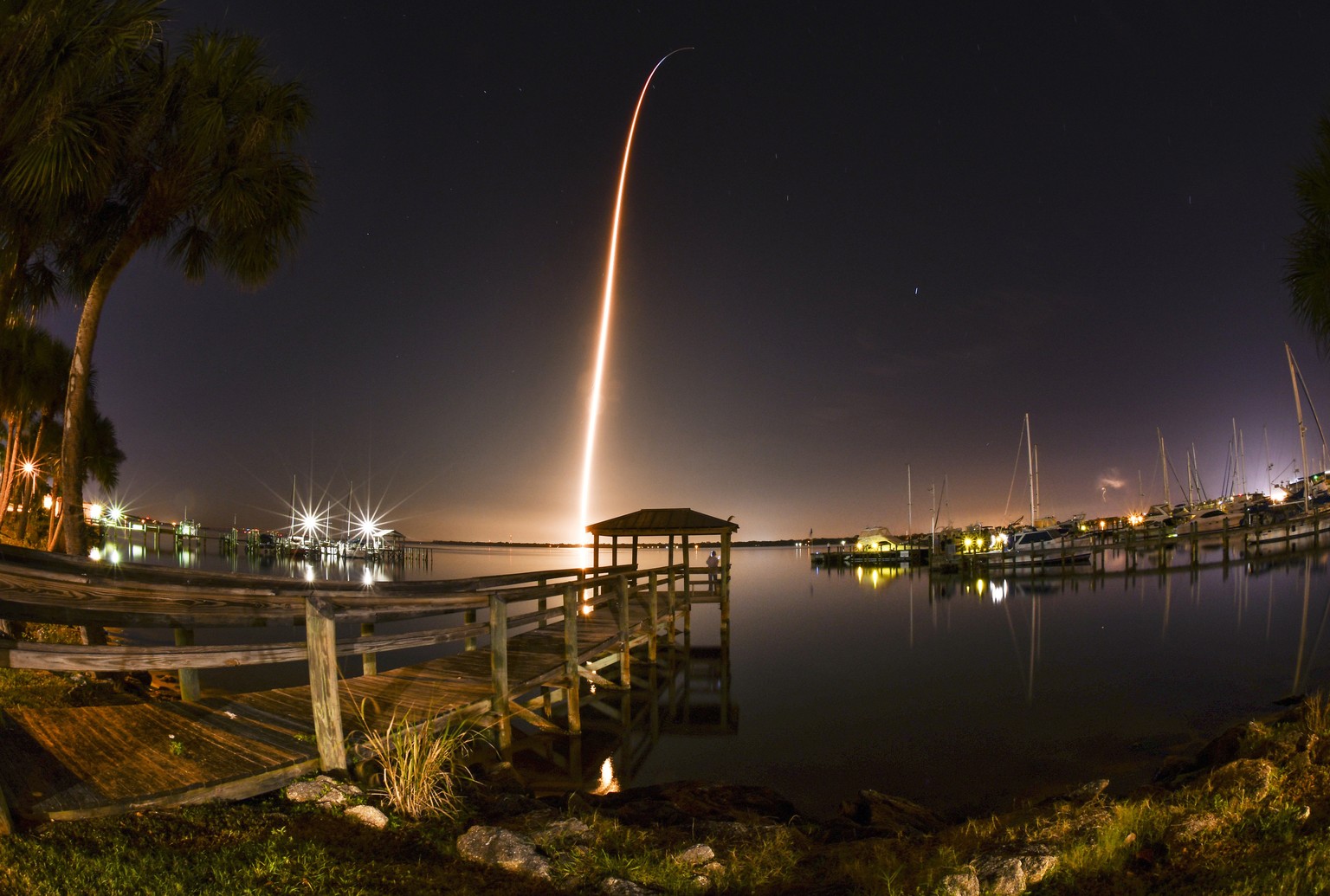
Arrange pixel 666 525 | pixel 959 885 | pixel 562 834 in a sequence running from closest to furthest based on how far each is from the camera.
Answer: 1. pixel 959 885
2. pixel 562 834
3. pixel 666 525

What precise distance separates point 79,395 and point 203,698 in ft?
20.7

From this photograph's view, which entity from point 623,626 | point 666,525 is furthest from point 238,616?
point 666,525

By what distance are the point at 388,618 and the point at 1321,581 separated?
47132 millimetres

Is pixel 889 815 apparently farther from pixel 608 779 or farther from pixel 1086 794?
pixel 608 779

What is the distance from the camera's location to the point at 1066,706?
1536 centimetres

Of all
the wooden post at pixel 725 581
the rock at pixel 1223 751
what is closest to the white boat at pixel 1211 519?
the wooden post at pixel 725 581

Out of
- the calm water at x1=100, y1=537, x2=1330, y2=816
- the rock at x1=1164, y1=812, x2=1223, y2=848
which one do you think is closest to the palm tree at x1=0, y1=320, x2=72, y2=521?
the calm water at x1=100, y1=537, x2=1330, y2=816

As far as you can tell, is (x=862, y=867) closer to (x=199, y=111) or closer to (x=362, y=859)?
(x=362, y=859)

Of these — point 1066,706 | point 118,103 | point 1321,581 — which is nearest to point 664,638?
point 1066,706

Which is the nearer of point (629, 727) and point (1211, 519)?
point (629, 727)

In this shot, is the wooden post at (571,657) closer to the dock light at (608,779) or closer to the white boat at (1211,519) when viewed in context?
the dock light at (608,779)

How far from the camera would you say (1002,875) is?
4.35 meters

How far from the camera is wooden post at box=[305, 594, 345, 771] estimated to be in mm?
5641

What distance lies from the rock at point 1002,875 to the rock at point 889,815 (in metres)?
3.00
